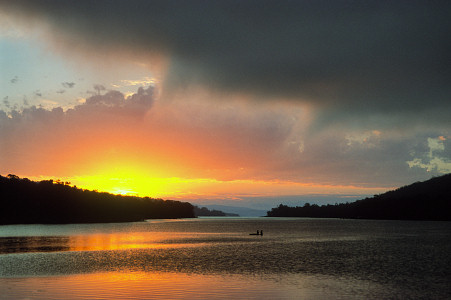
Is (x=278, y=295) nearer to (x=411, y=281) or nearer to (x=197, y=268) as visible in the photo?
(x=411, y=281)

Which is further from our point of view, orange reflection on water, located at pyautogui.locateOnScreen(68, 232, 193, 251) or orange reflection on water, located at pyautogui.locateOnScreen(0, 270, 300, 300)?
orange reflection on water, located at pyautogui.locateOnScreen(68, 232, 193, 251)

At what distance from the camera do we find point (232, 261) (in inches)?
2104

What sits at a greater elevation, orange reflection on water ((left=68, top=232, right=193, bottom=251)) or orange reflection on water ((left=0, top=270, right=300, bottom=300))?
orange reflection on water ((left=0, top=270, right=300, bottom=300))

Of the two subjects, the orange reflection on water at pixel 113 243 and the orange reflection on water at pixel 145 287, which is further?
the orange reflection on water at pixel 113 243

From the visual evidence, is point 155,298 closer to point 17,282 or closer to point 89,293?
point 89,293

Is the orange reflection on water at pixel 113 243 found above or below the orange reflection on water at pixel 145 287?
below

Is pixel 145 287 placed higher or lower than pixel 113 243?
higher

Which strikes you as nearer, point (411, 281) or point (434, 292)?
point (434, 292)

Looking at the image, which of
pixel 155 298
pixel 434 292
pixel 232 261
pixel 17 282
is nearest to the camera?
pixel 155 298

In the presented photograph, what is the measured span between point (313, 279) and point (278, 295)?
895 cm

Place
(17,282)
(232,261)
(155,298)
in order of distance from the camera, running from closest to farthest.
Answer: (155,298)
(17,282)
(232,261)

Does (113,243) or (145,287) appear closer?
(145,287)

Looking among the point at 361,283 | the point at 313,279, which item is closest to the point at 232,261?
the point at 313,279

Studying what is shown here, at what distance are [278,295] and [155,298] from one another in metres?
9.03
